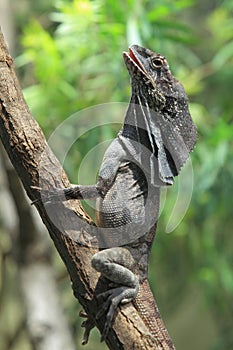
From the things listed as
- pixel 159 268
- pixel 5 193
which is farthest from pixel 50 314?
pixel 159 268

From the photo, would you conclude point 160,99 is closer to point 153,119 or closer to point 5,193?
point 153,119

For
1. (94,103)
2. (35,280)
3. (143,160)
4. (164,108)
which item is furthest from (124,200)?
(94,103)

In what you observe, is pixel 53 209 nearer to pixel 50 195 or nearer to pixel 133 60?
pixel 50 195

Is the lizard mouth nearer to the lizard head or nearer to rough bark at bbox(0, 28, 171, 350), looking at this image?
the lizard head

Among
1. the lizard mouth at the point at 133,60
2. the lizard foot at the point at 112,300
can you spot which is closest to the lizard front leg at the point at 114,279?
the lizard foot at the point at 112,300

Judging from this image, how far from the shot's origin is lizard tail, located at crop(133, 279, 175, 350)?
55.9 inches

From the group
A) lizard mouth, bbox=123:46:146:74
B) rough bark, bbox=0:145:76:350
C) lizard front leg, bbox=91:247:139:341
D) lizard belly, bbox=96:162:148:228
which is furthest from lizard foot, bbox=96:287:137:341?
rough bark, bbox=0:145:76:350

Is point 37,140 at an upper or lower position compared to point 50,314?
upper

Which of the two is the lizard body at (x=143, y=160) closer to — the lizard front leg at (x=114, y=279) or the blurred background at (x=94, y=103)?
the lizard front leg at (x=114, y=279)

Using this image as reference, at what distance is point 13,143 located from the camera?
53.8 inches

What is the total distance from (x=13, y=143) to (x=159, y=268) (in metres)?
2.83

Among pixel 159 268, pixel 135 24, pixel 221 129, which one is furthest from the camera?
pixel 159 268

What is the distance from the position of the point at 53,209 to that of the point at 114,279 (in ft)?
0.67

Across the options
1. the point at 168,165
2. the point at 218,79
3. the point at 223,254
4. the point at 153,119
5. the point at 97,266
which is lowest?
the point at 223,254
